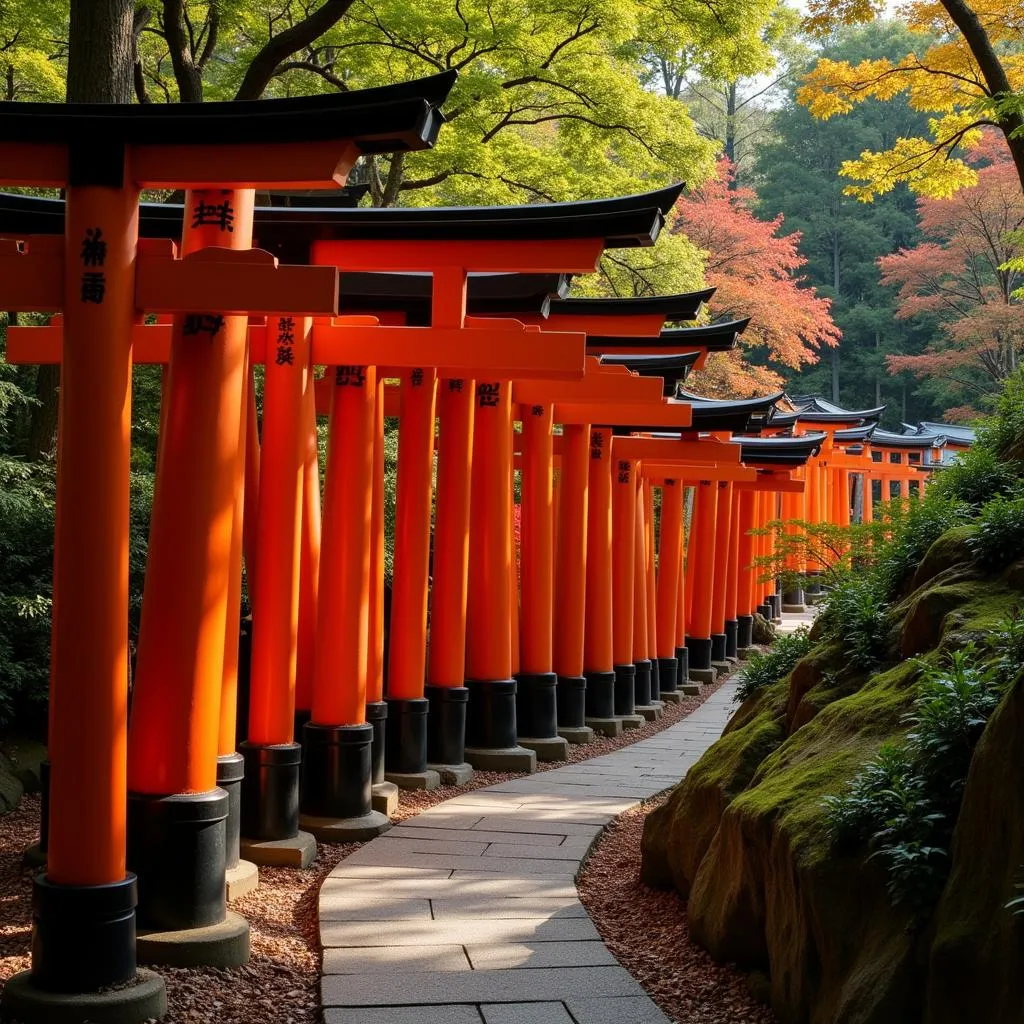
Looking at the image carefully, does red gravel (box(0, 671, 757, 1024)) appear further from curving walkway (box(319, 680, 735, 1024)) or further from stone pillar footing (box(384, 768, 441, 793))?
stone pillar footing (box(384, 768, 441, 793))

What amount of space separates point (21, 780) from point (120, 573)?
494 centimetres

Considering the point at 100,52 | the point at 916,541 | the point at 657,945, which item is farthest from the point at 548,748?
the point at 100,52

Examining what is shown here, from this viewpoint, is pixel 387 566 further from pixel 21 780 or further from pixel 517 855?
pixel 517 855

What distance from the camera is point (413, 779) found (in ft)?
31.0

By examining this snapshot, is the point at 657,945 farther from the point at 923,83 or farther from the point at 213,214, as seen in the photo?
the point at 923,83

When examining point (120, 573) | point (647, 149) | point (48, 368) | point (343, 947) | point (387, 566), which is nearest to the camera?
point (120, 573)

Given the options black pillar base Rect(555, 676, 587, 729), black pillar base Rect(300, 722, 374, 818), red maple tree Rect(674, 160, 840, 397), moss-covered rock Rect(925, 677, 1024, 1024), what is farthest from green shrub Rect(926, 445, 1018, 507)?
red maple tree Rect(674, 160, 840, 397)

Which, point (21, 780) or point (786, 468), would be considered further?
point (786, 468)

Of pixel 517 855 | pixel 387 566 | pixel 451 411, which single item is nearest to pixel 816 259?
pixel 387 566

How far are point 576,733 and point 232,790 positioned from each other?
22.2 ft

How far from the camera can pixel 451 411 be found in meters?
10.1

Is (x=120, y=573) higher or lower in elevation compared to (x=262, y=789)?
higher

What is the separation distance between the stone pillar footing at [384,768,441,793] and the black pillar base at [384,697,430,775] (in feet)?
0.06

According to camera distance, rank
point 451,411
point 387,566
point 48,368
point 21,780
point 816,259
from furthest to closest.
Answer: point 816,259 < point 387,566 < point 48,368 < point 451,411 < point 21,780
